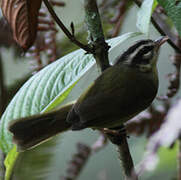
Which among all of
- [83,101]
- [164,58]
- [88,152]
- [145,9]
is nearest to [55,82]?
[83,101]

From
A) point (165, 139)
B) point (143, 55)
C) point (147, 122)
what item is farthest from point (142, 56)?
point (165, 139)

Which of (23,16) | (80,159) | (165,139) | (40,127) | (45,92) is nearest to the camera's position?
(165,139)

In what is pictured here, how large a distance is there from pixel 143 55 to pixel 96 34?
0.35 meters

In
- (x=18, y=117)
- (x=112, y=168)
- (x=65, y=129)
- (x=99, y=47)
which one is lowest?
(x=112, y=168)

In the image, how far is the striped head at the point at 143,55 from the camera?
0.91m

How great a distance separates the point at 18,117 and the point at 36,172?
659mm

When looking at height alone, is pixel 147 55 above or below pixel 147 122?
above

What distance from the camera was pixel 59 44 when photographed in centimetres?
143

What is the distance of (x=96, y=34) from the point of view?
64 cm

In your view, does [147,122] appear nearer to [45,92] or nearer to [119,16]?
[45,92]

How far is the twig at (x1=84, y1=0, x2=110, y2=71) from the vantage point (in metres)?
0.62

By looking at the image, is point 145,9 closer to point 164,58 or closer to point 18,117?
point 18,117

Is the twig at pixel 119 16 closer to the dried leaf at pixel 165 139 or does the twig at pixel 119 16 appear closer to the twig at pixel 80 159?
the twig at pixel 80 159

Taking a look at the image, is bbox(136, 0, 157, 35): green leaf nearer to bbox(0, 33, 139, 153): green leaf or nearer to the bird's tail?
bbox(0, 33, 139, 153): green leaf
